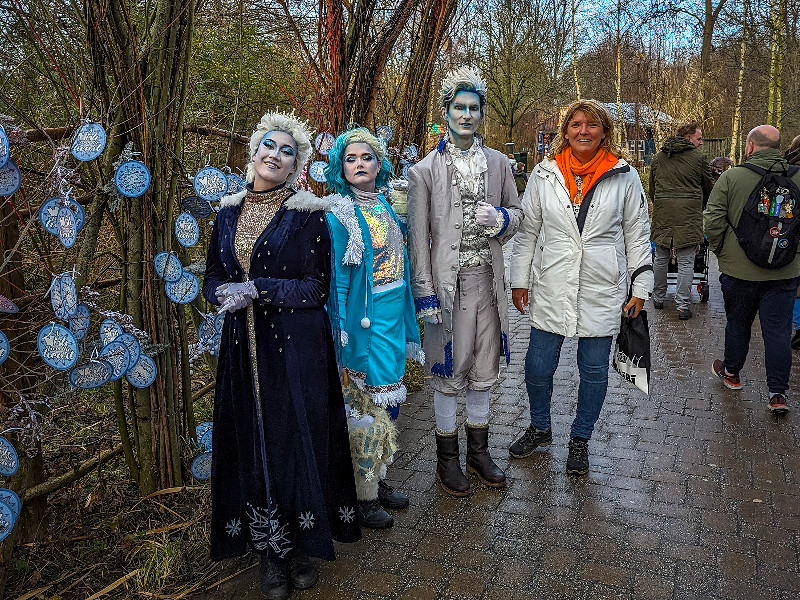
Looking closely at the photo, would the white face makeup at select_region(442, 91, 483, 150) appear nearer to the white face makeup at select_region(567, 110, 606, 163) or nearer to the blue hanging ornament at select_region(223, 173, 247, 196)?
the white face makeup at select_region(567, 110, 606, 163)

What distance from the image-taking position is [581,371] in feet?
12.7

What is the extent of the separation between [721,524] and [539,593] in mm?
1103

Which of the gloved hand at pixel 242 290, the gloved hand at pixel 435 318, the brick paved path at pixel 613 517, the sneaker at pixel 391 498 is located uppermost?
the gloved hand at pixel 242 290

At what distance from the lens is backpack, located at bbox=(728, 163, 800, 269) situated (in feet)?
14.7

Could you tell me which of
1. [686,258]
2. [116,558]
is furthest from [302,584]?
[686,258]

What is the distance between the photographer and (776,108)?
12.9 metres

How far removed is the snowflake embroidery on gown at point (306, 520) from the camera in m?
2.78

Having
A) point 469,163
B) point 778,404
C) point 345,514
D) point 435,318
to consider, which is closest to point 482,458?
point 435,318

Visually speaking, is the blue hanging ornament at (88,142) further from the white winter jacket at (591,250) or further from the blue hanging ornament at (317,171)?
the white winter jacket at (591,250)

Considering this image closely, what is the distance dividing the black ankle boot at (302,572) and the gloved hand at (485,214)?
5.80 feet

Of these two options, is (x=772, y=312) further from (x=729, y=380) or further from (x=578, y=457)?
(x=578, y=457)

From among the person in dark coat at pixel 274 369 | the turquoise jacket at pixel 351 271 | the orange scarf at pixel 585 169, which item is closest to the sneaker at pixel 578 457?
the orange scarf at pixel 585 169

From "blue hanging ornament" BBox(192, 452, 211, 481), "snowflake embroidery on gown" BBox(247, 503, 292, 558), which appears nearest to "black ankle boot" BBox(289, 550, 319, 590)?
"snowflake embroidery on gown" BBox(247, 503, 292, 558)

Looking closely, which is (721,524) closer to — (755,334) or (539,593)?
(539,593)
